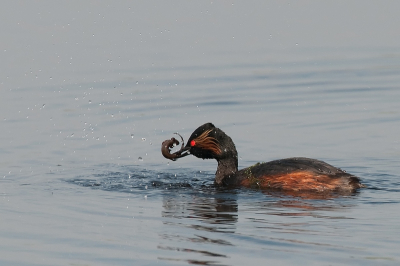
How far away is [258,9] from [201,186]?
12.6m

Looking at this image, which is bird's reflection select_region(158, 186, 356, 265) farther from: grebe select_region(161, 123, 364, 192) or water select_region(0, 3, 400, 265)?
grebe select_region(161, 123, 364, 192)

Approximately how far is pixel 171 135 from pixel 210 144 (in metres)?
2.48

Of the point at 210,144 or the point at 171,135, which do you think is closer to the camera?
the point at 210,144

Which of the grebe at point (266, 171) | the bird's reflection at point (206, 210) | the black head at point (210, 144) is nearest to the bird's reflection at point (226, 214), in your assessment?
the bird's reflection at point (206, 210)

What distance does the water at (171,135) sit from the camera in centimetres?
1048

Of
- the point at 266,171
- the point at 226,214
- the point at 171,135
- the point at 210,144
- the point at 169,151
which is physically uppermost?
the point at 171,135

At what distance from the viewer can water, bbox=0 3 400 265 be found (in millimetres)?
10477

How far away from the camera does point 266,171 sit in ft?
44.8

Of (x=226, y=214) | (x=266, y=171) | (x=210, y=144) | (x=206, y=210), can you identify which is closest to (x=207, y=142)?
(x=210, y=144)

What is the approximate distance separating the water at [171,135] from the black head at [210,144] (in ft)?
1.60

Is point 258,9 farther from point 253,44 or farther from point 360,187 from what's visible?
point 360,187

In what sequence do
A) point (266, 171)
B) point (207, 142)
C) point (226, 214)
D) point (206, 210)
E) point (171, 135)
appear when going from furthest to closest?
point (171, 135)
point (207, 142)
point (266, 171)
point (206, 210)
point (226, 214)

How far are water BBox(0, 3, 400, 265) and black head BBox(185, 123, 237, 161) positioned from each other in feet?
1.60

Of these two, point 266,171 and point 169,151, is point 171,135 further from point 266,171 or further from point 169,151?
point 266,171
